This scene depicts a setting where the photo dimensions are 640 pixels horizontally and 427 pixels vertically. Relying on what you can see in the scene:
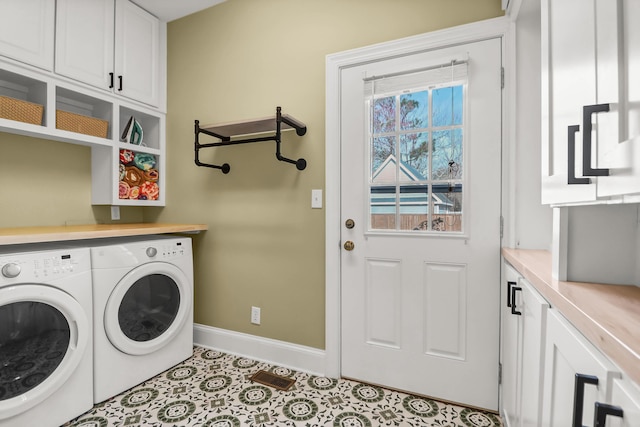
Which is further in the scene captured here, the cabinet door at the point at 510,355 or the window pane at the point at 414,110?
the window pane at the point at 414,110

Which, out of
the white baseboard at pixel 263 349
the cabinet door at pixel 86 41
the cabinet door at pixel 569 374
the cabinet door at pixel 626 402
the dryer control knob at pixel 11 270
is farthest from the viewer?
the white baseboard at pixel 263 349

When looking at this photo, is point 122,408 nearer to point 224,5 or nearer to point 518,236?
point 518,236

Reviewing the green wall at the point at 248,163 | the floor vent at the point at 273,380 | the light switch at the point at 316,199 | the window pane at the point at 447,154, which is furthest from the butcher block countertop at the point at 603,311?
the floor vent at the point at 273,380

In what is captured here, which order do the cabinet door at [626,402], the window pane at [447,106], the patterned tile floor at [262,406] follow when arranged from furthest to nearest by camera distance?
the window pane at [447,106], the patterned tile floor at [262,406], the cabinet door at [626,402]

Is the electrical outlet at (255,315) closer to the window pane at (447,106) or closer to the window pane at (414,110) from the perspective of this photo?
the window pane at (414,110)

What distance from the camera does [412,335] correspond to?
182cm

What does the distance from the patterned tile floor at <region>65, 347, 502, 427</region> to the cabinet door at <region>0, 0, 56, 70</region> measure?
6.43 feet

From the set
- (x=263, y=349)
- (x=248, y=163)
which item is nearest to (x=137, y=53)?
(x=248, y=163)

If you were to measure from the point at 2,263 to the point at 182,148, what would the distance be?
1417 mm

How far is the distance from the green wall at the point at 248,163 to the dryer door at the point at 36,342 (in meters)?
0.88

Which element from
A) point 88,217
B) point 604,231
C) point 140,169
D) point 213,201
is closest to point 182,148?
point 140,169

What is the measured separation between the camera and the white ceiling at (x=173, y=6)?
237cm

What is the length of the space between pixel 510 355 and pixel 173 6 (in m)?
3.08

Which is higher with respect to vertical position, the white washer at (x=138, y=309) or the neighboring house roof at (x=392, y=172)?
the neighboring house roof at (x=392, y=172)
